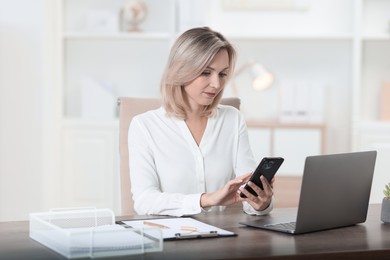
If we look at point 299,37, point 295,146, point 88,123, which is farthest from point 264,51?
point 88,123

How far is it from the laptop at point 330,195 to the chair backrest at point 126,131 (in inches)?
24.6

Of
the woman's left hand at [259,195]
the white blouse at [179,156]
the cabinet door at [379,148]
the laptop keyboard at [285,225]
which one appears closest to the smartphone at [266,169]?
the woman's left hand at [259,195]

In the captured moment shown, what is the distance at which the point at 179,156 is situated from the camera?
2738mm

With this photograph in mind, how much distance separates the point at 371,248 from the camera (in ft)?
6.22

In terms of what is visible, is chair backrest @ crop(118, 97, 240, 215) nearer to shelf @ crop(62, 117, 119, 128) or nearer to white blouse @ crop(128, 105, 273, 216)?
white blouse @ crop(128, 105, 273, 216)

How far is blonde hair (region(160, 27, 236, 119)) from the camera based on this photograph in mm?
2689

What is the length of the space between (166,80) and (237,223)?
0.75 meters

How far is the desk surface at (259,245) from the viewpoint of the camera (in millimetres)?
1794

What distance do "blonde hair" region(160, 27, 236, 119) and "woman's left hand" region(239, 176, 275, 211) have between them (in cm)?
55

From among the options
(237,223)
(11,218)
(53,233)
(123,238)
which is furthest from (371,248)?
(11,218)

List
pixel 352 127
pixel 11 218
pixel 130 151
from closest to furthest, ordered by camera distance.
→ pixel 130 151, pixel 11 218, pixel 352 127

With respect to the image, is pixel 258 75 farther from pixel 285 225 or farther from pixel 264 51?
pixel 285 225

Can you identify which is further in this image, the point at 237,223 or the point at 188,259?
the point at 237,223

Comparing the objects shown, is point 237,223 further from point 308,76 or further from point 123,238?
point 308,76
